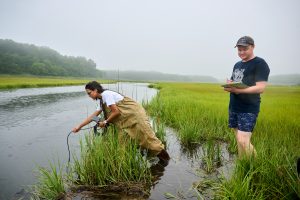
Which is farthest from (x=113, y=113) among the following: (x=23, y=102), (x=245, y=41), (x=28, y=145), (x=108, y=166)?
(x=23, y=102)

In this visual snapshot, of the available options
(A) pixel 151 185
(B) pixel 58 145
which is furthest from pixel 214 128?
(B) pixel 58 145

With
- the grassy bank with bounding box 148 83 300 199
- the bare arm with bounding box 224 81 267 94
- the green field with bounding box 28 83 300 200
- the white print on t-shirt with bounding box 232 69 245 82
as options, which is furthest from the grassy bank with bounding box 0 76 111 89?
the bare arm with bounding box 224 81 267 94

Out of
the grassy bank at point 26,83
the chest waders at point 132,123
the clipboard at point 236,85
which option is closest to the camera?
the clipboard at point 236,85

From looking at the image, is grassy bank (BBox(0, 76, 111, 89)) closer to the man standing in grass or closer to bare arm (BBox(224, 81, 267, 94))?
the man standing in grass

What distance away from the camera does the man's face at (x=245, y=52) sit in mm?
3403

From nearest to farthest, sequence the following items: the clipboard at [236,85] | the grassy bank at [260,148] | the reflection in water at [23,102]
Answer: the grassy bank at [260,148]
the clipboard at [236,85]
the reflection in water at [23,102]

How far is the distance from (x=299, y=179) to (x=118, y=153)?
2.62 m

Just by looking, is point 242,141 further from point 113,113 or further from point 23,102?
point 23,102

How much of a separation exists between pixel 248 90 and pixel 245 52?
0.59 m

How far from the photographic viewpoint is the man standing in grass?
3.27 metres

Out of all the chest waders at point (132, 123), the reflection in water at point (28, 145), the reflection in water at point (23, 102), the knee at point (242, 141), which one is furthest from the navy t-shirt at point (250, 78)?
→ the reflection in water at point (23, 102)

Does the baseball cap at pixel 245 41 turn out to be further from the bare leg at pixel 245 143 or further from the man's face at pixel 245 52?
the bare leg at pixel 245 143

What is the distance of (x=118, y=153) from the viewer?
4.08 m

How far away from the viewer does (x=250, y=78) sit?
343cm
